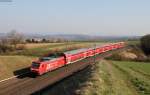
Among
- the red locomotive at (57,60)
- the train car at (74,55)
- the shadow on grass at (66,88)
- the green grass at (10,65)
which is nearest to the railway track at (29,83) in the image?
the red locomotive at (57,60)

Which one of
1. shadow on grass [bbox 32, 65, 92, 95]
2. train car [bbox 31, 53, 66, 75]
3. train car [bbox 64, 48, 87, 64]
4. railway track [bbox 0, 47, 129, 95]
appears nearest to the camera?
shadow on grass [bbox 32, 65, 92, 95]

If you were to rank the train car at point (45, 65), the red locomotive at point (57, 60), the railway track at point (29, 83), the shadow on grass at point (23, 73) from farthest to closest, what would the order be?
the shadow on grass at point (23, 73)
the red locomotive at point (57, 60)
the train car at point (45, 65)
the railway track at point (29, 83)

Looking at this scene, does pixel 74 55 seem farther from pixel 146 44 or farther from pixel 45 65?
pixel 146 44

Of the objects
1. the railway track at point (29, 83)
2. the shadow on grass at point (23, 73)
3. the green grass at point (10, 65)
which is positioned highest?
the green grass at point (10, 65)

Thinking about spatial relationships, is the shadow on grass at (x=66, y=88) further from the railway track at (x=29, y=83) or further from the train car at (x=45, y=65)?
the train car at (x=45, y=65)

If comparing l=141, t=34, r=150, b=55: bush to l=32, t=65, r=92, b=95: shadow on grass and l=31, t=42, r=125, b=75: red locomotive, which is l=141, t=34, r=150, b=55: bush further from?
l=32, t=65, r=92, b=95: shadow on grass

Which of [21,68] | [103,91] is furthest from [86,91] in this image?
[21,68]

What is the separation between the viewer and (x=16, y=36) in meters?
114

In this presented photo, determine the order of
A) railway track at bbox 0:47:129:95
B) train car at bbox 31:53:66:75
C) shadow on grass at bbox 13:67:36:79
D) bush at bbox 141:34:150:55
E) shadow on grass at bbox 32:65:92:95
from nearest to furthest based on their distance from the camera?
shadow on grass at bbox 32:65:92:95 < railway track at bbox 0:47:129:95 < train car at bbox 31:53:66:75 < shadow on grass at bbox 13:67:36:79 < bush at bbox 141:34:150:55

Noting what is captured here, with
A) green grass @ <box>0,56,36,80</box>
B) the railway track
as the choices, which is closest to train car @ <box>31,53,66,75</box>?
the railway track

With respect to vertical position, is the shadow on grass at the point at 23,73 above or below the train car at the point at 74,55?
below

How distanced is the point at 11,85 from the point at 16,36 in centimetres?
7525

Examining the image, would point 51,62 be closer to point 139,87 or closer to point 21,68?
point 21,68

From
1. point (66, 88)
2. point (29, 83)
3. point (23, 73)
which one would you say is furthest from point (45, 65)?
point (66, 88)
